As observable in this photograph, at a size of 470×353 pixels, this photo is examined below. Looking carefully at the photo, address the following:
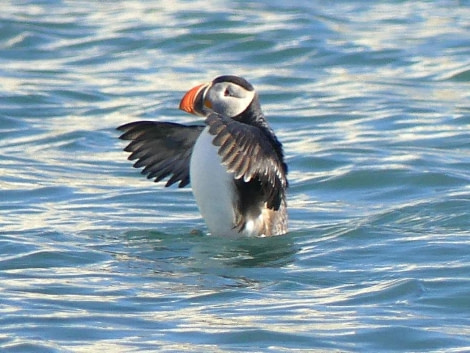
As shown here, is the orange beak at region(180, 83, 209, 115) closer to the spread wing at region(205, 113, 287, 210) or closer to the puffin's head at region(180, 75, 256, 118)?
the puffin's head at region(180, 75, 256, 118)

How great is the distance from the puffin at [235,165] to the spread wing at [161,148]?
0.50 metres

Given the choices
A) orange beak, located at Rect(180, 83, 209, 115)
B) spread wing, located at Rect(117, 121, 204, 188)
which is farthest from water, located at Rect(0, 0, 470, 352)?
orange beak, located at Rect(180, 83, 209, 115)

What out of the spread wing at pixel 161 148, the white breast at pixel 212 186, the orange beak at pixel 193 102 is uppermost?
the spread wing at pixel 161 148

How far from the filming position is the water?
22.2 ft

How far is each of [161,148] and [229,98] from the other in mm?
930

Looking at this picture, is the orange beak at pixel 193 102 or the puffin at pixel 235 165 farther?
the orange beak at pixel 193 102

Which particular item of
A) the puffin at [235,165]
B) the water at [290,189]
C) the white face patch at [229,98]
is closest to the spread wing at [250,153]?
the puffin at [235,165]

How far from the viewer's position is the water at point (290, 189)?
677 cm

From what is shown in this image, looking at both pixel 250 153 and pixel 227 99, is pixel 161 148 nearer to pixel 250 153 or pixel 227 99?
pixel 227 99

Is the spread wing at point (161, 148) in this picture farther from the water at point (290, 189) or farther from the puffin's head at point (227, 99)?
the puffin's head at point (227, 99)

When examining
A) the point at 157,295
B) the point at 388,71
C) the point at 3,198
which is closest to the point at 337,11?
the point at 388,71

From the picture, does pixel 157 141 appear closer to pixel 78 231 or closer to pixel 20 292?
pixel 78 231

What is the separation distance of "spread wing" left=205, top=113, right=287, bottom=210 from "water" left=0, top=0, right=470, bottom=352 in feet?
1.35

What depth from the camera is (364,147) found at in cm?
1179
